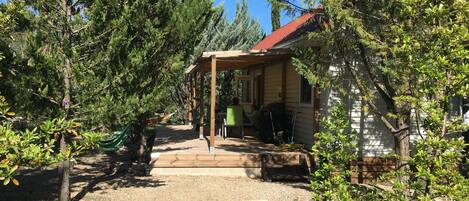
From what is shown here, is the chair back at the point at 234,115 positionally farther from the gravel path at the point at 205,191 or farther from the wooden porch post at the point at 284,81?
the gravel path at the point at 205,191

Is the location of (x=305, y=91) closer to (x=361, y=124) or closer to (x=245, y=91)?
(x=361, y=124)

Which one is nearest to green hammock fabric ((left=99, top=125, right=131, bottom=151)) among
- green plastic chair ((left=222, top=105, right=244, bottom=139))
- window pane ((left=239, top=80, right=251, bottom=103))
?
green plastic chair ((left=222, top=105, right=244, bottom=139))

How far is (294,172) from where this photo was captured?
931cm

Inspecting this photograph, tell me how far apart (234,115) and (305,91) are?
2197 mm

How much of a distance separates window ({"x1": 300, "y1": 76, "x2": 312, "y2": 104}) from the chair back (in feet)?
5.99

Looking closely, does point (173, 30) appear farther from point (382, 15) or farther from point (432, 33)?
point (432, 33)

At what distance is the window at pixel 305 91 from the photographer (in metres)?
10.9

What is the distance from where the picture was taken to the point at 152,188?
8.08 m

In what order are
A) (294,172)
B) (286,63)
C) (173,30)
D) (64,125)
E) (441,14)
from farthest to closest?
(286,63) < (294,172) < (173,30) < (64,125) < (441,14)

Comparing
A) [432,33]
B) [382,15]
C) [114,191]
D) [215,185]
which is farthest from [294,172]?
[432,33]

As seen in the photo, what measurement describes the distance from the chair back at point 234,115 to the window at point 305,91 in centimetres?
183

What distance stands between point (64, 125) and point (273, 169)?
6100 millimetres

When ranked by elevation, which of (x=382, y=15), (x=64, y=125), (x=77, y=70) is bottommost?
(x=64, y=125)

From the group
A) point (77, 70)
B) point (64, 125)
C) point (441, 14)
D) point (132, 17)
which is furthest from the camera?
point (132, 17)
